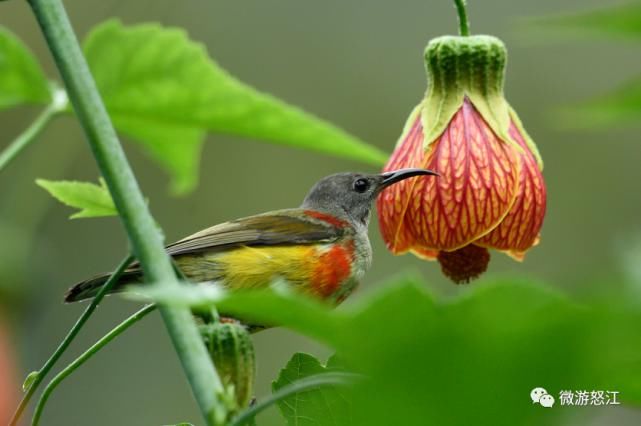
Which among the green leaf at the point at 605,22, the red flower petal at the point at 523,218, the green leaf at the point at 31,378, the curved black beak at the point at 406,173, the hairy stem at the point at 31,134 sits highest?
the hairy stem at the point at 31,134

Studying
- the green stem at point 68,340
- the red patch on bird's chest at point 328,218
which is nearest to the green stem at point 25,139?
the green stem at point 68,340

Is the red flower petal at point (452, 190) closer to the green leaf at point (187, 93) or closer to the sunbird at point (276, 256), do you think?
the green leaf at point (187, 93)

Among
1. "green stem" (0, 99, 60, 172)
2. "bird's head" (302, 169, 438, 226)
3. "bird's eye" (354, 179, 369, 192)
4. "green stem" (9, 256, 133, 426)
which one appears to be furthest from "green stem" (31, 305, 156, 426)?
"bird's eye" (354, 179, 369, 192)

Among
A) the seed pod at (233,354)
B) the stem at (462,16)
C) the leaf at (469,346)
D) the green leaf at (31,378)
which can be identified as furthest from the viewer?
the stem at (462,16)

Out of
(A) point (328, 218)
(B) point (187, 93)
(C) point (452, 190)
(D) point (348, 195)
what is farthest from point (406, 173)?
(D) point (348, 195)

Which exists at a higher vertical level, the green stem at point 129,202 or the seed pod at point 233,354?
the green stem at point 129,202

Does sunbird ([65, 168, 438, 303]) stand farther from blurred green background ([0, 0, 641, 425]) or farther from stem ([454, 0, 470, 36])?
blurred green background ([0, 0, 641, 425])
